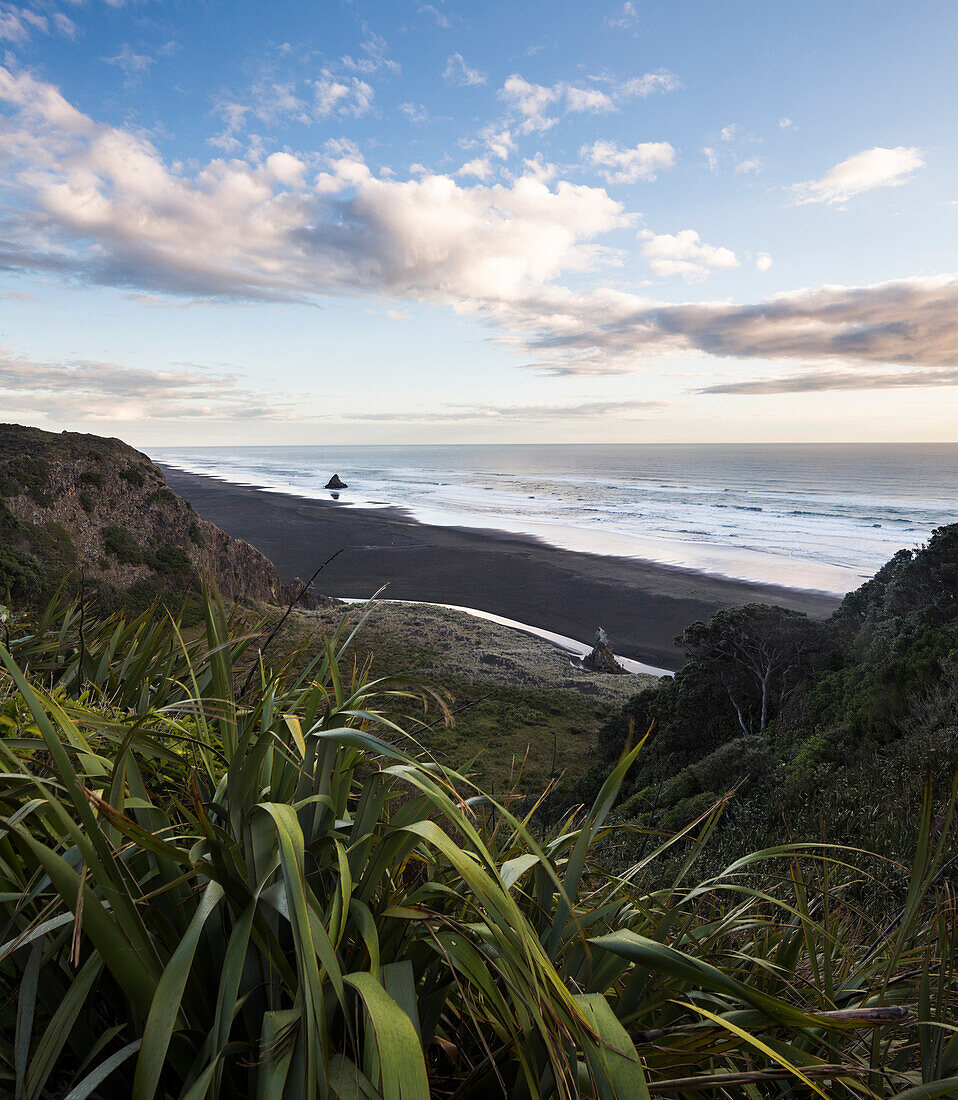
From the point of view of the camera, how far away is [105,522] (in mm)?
22109

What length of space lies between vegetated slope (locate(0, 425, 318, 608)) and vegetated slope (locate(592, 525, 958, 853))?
14.2m

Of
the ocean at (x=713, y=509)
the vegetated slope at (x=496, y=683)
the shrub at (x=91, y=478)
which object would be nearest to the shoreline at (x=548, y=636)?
the vegetated slope at (x=496, y=683)

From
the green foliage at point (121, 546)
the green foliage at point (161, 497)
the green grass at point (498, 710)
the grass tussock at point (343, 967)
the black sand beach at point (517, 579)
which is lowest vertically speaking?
the green grass at point (498, 710)

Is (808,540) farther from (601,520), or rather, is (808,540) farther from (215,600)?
(215,600)

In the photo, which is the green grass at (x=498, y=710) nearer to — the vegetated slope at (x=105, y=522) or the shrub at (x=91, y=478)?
the vegetated slope at (x=105, y=522)

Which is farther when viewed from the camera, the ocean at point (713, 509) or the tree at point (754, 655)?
the ocean at point (713, 509)

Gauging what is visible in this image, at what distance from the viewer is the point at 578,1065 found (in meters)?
1.21

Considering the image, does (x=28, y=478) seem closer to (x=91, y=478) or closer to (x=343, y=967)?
(x=91, y=478)

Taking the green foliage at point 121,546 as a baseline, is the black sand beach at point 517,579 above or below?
below

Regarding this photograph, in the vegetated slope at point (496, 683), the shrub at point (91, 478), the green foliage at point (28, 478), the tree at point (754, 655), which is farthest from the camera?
the shrub at point (91, 478)

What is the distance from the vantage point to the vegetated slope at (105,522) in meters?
19.6

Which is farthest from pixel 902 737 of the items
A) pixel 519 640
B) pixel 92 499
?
pixel 92 499

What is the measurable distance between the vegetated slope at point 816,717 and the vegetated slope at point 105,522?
14157 millimetres

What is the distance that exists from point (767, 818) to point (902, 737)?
2042 mm
